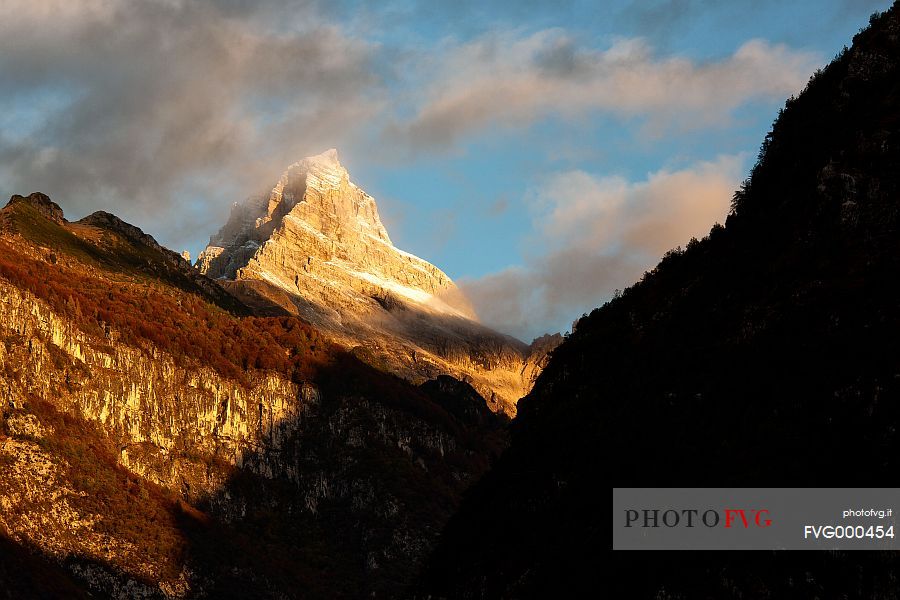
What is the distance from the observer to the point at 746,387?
57750 millimetres

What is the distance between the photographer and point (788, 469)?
50906 mm

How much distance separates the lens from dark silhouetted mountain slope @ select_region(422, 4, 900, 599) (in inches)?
1962

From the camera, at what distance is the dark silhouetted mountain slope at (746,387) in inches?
1962

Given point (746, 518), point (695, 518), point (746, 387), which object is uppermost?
point (746, 387)

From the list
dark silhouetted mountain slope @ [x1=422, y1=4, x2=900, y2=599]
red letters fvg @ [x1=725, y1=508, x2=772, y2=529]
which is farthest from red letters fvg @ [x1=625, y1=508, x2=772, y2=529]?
dark silhouetted mountain slope @ [x1=422, y1=4, x2=900, y2=599]

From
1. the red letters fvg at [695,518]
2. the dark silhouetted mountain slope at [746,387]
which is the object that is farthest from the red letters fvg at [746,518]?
the dark silhouetted mountain slope at [746,387]

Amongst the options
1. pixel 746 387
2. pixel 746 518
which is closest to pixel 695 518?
pixel 746 518

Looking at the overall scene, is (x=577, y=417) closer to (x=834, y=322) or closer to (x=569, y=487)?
(x=569, y=487)

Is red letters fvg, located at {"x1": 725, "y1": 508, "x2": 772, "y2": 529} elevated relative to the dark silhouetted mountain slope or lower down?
lower down

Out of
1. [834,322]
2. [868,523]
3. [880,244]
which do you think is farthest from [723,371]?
[868,523]

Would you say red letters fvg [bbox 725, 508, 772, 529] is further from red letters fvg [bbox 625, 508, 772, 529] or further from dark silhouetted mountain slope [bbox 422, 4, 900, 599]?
dark silhouetted mountain slope [bbox 422, 4, 900, 599]

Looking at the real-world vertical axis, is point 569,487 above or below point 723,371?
below

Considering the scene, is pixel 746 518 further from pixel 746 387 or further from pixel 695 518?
pixel 746 387

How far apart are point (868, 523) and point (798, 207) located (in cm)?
2762
